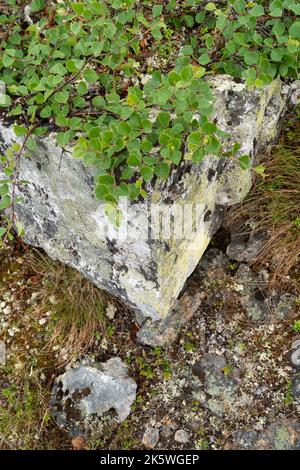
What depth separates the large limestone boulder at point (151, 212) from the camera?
3227 mm

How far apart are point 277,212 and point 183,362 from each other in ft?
5.33

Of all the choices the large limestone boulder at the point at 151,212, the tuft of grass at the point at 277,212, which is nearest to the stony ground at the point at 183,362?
the tuft of grass at the point at 277,212

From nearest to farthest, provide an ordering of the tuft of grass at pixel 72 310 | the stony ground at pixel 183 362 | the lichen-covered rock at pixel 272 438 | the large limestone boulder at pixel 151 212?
the large limestone boulder at pixel 151 212, the lichen-covered rock at pixel 272 438, the stony ground at pixel 183 362, the tuft of grass at pixel 72 310

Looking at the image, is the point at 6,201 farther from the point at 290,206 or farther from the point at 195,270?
the point at 290,206

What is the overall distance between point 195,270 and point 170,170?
5.28ft

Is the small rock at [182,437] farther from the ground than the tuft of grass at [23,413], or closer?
farther from the ground

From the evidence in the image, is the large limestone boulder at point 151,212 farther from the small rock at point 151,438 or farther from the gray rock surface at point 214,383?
the small rock at point 151,438

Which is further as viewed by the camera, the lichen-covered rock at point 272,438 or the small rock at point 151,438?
the small rock at point 151,438

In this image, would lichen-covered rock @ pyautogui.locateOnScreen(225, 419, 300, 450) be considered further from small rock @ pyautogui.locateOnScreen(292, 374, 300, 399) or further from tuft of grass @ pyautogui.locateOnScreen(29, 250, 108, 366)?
tuft of grass @ pyautogui.locateOnScreen(29, 250, 108, 366)

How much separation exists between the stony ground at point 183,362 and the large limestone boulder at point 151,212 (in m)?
0.37

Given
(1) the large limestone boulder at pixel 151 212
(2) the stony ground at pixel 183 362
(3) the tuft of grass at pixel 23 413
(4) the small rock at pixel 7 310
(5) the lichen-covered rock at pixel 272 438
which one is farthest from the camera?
(4) the small rock at pixel 7 310

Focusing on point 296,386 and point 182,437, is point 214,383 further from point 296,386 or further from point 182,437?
point 296,386

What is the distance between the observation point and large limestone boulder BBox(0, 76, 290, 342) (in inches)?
127

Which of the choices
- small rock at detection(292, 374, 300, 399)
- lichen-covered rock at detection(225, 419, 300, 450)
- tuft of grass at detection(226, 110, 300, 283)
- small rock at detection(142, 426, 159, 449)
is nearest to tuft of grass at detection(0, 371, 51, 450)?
small rock at detection(142, 426, 159, 449)
